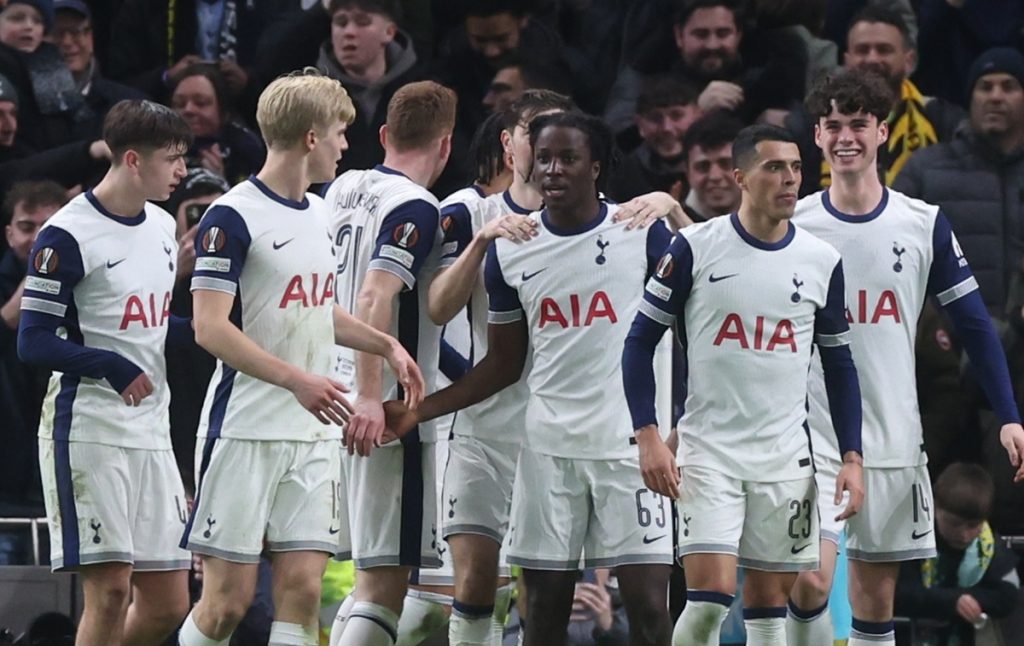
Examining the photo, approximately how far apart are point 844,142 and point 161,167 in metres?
2.62

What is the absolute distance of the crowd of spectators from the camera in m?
11.5

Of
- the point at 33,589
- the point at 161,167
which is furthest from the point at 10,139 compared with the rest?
the point at 161,167

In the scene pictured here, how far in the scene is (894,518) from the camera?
28.9 ft

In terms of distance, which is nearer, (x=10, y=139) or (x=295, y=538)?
(x=295, y=538)

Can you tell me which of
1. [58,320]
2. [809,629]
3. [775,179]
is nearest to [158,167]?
[58,320]

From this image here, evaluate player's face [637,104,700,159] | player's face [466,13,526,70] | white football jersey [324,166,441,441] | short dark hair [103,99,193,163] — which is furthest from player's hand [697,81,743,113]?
short dark hair [103,99,193,163]

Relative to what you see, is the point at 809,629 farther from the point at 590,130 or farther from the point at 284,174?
the point at 284,174

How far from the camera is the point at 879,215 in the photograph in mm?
8867

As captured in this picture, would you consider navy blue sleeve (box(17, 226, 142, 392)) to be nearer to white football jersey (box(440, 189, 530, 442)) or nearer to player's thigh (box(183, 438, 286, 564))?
player's thigh (box(183, 438, 286, 564))

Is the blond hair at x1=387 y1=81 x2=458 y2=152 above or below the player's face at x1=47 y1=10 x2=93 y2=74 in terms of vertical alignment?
below

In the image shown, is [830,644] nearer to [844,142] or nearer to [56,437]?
[844,142]

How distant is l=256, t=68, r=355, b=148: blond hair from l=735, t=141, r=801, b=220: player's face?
1.51 metres

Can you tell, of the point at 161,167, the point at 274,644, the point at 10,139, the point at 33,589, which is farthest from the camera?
the point at 10,139

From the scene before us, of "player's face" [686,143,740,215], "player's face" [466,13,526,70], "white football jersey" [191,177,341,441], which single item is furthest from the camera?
"player's face" [466,13,526,70]
